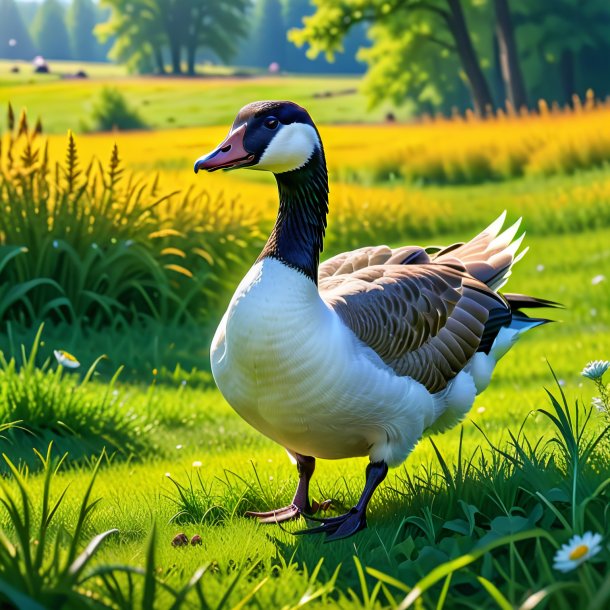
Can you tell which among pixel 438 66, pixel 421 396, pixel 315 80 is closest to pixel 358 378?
pixel 421 396

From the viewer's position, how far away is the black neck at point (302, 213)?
4469 millimetres

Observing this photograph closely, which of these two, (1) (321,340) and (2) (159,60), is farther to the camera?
(2) (159,60)

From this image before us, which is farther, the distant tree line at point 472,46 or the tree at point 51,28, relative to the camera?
the tree at point 51,28

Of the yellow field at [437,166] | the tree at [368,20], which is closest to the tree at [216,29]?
the tree at [368,20]

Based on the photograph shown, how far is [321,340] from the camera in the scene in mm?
4219

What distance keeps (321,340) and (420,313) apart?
2.80ft

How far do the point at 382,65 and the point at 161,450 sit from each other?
24.3m

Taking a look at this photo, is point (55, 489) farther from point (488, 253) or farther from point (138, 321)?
point (138, 321)

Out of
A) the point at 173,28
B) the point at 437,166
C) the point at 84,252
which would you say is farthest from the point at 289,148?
the point at 173,28

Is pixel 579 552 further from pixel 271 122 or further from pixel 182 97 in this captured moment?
pixel 182 97

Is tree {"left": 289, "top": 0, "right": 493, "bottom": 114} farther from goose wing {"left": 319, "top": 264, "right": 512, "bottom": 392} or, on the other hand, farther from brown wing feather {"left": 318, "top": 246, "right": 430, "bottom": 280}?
goose wing {"left": 319, "top": 264, "right": 512, "bottom": 392}

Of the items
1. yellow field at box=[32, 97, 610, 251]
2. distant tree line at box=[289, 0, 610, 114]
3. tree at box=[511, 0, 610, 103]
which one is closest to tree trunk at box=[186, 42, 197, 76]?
distant tree line at box=[289, 0, 610, 114]

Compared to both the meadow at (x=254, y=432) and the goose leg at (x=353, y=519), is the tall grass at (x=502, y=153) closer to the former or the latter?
the meadow at (x=254, y=432)

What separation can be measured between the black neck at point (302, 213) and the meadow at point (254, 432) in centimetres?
114
